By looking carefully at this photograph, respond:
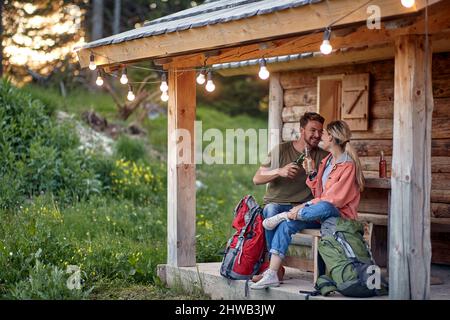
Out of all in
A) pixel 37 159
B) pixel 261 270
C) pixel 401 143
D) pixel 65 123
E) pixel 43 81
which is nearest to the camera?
pixel 401 143

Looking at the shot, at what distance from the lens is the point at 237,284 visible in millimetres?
7680

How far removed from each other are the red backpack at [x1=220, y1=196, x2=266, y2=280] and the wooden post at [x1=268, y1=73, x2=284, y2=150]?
322 centimetres

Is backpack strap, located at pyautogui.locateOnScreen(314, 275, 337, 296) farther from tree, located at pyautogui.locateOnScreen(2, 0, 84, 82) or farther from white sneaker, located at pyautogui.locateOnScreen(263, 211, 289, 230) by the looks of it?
tree, located at pyautogui.locateOnScreen(2, 0, 84, 82)

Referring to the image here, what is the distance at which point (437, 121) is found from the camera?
9.11 meters

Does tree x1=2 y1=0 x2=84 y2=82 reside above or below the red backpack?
above

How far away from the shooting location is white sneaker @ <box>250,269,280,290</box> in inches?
289

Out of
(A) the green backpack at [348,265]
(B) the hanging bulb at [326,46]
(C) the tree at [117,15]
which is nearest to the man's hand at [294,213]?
(A) the green backpack at [348,265]

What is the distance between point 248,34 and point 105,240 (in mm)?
4319

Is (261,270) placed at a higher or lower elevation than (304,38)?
lower

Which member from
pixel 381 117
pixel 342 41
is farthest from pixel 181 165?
pixel 381 117

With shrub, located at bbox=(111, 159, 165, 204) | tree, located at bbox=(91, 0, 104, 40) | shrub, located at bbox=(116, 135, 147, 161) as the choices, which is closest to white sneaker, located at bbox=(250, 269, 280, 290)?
shrub, located at bbox=(111, 159, 165, 204)
